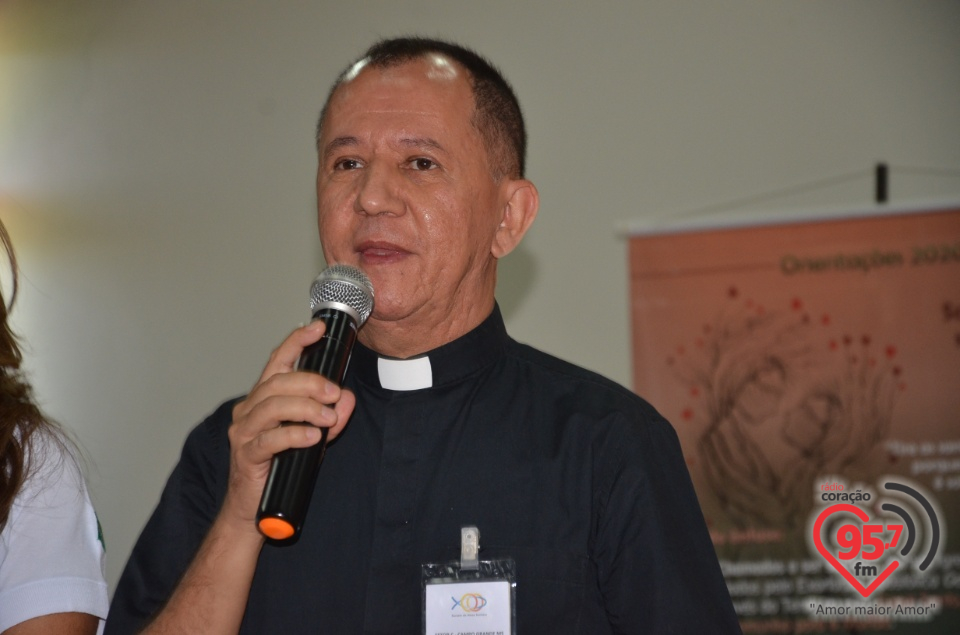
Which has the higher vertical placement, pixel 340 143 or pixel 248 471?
pixel 340 143

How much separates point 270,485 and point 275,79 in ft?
11.5

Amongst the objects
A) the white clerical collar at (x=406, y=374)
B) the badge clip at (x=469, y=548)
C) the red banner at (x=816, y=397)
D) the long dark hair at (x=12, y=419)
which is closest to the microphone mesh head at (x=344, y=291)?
the white clerical collar at (x=406, y=374)

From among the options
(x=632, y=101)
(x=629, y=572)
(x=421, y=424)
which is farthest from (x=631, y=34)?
(x=629, y=572)

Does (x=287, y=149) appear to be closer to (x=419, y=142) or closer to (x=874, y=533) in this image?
(x=419, y=142)

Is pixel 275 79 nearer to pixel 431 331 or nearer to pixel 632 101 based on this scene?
pixel 632 101

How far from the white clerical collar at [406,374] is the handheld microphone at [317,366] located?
0.91ft

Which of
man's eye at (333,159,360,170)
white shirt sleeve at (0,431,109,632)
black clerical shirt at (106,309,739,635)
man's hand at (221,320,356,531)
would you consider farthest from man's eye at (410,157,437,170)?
white shirt sleeve at (0,431,109,632)

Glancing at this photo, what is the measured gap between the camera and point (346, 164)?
72.5 inches

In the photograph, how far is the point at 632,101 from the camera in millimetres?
4098

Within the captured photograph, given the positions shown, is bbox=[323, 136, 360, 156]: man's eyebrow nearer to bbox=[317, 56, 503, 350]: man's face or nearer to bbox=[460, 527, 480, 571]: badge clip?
bbox=[317, 56, 503, 350]: man's face

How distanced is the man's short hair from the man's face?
3cm

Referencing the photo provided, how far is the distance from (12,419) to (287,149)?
2.90m

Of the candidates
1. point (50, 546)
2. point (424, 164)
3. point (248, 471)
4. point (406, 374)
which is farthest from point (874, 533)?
point (50, 546)

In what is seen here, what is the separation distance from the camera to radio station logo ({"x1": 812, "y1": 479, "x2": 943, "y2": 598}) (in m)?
3.56
